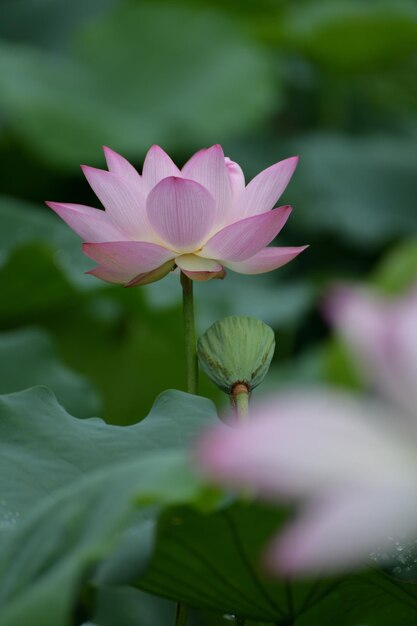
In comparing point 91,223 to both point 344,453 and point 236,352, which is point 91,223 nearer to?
point 236,352

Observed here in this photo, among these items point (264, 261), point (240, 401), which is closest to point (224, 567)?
point (240, 401)

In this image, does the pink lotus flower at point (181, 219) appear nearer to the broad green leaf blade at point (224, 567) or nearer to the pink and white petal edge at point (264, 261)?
the pink and white petal edge at point (264, 261)

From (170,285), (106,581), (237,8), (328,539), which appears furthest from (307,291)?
(328,539)

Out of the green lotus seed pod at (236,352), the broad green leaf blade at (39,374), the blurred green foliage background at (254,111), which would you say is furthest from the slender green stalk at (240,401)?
the blurred green foliage background at (254,111)

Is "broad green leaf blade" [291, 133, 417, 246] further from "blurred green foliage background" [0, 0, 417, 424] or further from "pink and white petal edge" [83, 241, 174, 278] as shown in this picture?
"pink and white petal edge" [83, 241, 174, 278]

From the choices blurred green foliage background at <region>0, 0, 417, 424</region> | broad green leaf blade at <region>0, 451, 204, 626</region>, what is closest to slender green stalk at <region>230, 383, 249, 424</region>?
broad green leaf blade at <region>0, 451, 204, 626</region>

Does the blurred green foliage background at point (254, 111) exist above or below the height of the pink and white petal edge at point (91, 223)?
above
